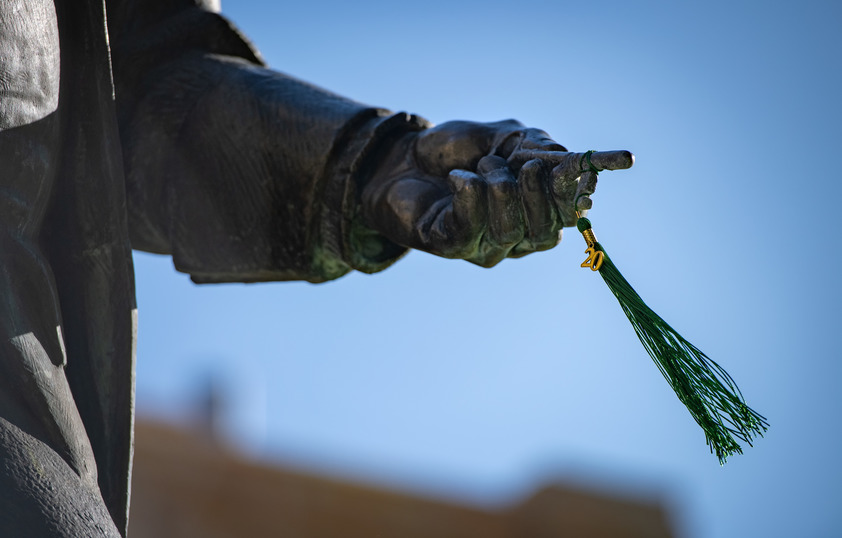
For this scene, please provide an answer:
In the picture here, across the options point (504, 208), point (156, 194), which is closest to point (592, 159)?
point (504, 208)

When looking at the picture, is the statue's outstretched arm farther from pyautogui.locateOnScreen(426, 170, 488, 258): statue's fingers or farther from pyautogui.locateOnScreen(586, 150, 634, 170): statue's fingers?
pyautogui.locateOnScreen(586, 150, 634, 170): statue's fingers

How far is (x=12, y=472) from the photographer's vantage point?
3.65 ft

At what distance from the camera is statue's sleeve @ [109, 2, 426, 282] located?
1580 millimetres

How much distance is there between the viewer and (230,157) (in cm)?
163

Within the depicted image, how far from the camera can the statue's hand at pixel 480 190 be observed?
1.27 meters

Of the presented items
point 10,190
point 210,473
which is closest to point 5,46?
point 10,190

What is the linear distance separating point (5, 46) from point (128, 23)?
434 millimetres

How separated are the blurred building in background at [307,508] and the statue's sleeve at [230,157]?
7590 mm

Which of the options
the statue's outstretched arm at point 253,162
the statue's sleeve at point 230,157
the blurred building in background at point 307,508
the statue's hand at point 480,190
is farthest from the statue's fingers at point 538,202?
the blurred building in background at point 307,508

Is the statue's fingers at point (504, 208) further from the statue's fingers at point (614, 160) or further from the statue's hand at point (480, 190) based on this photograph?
the statue's fingers at point (614, 160)

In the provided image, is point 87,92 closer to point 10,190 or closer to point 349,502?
point 10,190

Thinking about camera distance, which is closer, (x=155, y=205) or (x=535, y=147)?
(x=535, y=147)

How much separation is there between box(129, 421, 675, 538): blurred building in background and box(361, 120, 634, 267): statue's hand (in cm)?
781

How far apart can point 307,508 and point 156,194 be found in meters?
7.88
